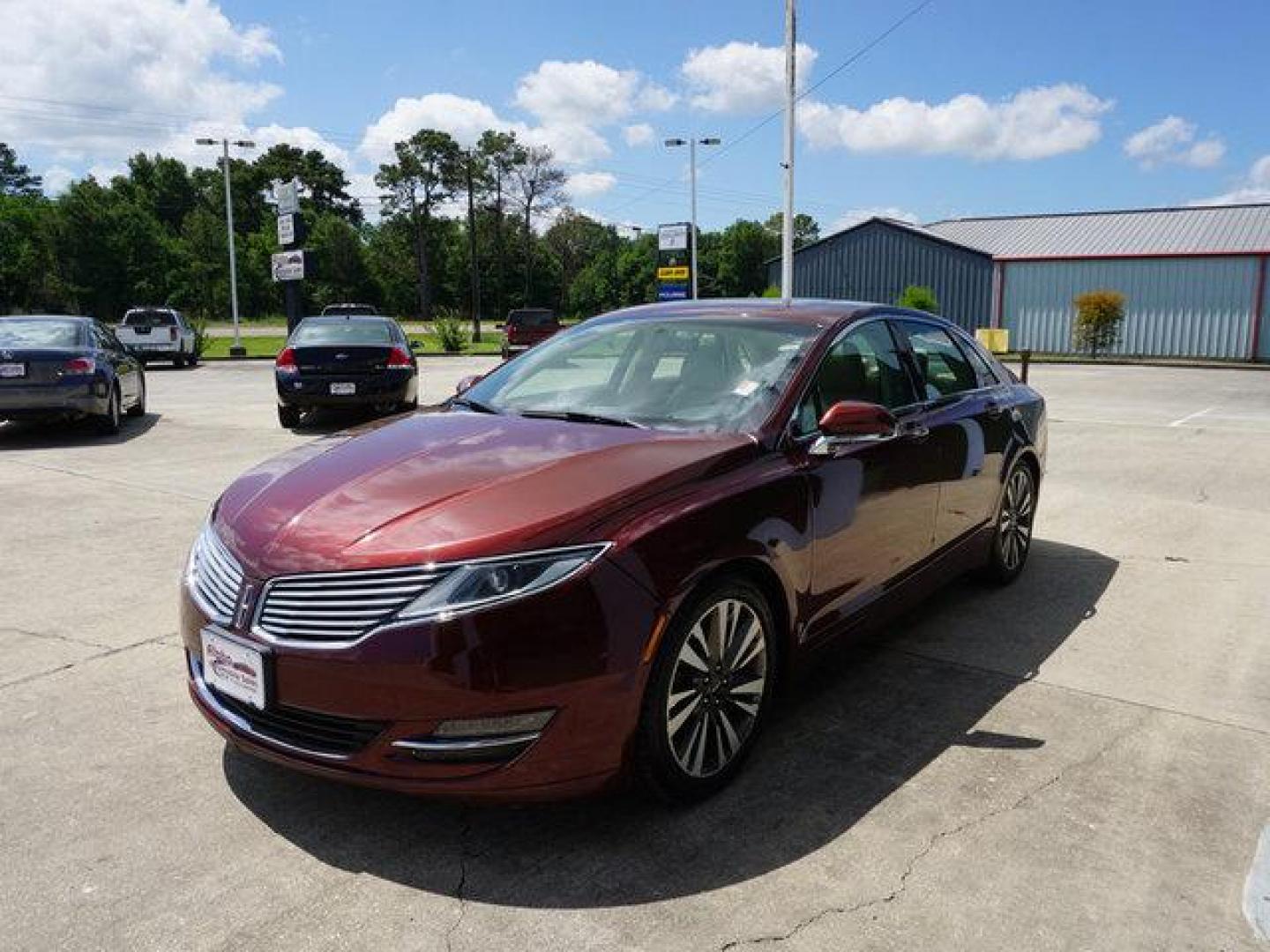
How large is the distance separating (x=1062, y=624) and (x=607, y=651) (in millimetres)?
3199

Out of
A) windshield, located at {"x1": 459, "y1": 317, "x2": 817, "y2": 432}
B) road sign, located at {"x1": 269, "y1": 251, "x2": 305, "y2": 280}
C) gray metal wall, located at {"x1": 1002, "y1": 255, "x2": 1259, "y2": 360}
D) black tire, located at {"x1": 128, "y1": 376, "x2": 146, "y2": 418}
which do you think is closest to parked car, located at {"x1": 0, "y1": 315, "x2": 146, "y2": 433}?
black tire, located at {"x1": 128, "y1": 376, "x2": 146, "y2": 418}

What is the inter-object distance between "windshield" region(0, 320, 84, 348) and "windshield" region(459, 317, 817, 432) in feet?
28.2

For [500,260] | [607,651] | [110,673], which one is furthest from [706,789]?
[500,260]

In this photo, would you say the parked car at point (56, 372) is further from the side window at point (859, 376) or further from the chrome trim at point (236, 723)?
the side window at point (859, 376)

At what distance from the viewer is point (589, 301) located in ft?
310

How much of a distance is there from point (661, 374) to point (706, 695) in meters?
1.51

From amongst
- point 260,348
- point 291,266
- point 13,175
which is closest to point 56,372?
point 291,266

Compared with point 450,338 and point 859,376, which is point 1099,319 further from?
point 859,376

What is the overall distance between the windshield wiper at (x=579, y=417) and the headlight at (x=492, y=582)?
1.04 meters

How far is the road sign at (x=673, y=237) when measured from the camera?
42.3m

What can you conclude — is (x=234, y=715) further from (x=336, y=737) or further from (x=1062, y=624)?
(x=1062, y=624)

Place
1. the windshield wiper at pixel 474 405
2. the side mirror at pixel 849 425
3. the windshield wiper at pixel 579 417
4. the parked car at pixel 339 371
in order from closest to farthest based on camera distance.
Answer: the side mirror at pixel 849 425
the windshield wiper at pixel 579 417
the windshield wiper at pixel 474 405
the parked car at pixel 339 371

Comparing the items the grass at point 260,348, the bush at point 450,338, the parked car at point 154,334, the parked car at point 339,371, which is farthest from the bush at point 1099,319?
the parked car at point 339,371

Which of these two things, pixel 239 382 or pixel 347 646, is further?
pixel 239 382
